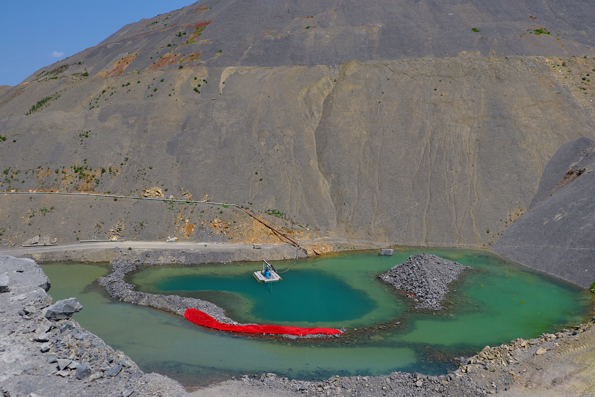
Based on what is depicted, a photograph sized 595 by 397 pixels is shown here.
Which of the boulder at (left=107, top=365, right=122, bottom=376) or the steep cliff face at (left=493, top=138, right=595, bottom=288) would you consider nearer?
the boulder at (left=107, top=365, right=122, bottom=376)

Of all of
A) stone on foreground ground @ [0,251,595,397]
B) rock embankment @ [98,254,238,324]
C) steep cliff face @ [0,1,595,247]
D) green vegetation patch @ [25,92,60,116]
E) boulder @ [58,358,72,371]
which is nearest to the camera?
stone on foreground ground @ [0,251,595,397]

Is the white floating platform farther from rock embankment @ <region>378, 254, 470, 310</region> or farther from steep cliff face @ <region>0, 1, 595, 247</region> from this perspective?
steep cliff face @ <region>0, 1, 595, 247</region>

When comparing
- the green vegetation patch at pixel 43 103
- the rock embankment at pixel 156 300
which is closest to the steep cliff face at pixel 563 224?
the rock embankment at pixel 156 300

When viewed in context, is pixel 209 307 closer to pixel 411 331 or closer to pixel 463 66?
pixel 411 331

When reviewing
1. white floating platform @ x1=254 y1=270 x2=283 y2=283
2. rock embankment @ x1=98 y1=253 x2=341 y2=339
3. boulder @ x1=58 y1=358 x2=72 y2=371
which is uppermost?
boulder @ x1=58 y1=358 x2=72 y2=371

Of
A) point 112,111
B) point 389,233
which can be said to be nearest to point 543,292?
point 389,233

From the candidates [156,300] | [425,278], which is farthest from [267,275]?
[425,278]

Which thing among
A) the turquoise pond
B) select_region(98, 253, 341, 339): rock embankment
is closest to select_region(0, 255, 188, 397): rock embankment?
the turquoise pond

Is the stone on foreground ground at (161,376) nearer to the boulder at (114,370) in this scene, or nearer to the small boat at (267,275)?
the boulder at (114,370)
